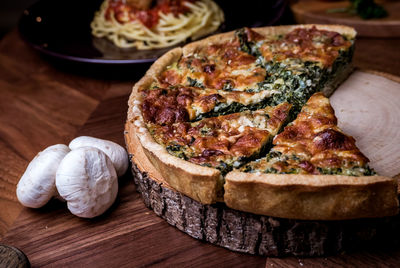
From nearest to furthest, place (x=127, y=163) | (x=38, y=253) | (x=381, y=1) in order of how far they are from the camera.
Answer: (x=38, y=253)
(x=127, y=163)
(x=381, y=1)

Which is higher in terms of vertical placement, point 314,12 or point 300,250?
point 314,12

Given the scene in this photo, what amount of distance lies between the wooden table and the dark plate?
0.80ft

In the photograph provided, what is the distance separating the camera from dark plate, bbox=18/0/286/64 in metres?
6.61

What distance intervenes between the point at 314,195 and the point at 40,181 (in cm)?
229

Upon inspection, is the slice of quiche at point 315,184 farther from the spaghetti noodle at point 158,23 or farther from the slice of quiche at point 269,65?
the spaghetti noodle at point 158,23

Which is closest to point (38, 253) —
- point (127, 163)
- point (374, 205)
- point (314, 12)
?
point (127, 163)

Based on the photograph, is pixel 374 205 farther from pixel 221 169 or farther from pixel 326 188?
pixel 221 169

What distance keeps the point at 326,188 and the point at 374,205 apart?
0.38 metres

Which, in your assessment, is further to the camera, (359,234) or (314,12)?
(314,12)

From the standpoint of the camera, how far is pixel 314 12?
25.0 feet

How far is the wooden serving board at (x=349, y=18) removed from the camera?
702 centimetres

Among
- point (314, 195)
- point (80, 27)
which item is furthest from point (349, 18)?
point (314, 195)

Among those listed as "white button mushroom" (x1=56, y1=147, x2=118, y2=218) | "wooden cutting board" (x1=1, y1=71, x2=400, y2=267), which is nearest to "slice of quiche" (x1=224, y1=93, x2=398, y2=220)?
"wooden cutting board" (x1=1, y1=71, x2=400, y2=267)

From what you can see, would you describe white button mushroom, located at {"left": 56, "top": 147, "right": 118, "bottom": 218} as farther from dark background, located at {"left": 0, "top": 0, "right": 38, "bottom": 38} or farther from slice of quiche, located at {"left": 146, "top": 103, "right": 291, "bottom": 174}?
dark background, located at {"left": 0, "top": 0, "right": 38, "bottom": 38}
